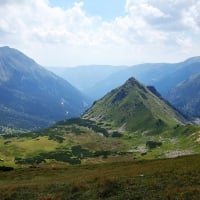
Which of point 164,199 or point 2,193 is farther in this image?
point 2,193

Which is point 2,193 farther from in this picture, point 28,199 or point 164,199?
point 164,199

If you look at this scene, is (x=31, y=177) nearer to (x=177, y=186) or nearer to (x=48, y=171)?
(x=48, y=171)

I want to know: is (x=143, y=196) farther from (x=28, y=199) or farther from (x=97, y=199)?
(x=28, y=199)

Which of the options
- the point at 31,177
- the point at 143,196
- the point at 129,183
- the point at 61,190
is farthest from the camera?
the point at 31,177

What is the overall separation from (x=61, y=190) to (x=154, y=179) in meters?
13.0

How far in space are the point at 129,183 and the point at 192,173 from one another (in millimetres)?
8367

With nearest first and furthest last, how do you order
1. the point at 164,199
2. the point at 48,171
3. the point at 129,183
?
the point at 164,199, the point at 129,183, the point at 48,171

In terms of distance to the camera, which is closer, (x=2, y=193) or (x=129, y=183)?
(x=129, y=183)

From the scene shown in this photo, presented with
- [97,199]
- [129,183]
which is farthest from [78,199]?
[129,183]

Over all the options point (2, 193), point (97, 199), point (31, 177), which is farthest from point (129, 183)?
point (31, 177)

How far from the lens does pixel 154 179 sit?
5194cm

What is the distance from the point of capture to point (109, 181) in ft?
169

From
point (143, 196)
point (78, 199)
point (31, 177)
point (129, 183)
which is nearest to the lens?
point (143, 196)

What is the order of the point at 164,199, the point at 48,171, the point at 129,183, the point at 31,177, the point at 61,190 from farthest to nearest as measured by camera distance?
1. the point at 48,171
2. the point at 31,177
3. the point at 61,190
4. the point at 129,183
5. the point at 164,199
